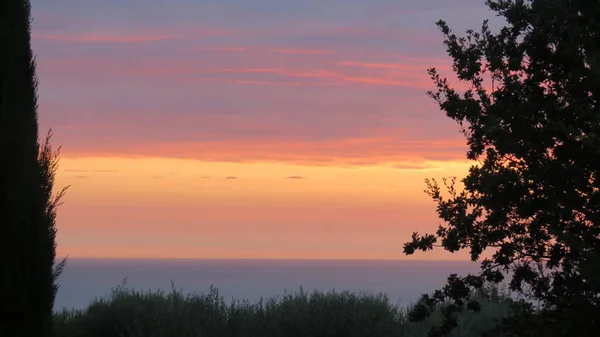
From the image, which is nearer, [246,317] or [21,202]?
[21,202]

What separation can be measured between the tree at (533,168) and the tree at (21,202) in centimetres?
465

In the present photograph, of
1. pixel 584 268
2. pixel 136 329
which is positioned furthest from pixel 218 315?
pixel 584 268

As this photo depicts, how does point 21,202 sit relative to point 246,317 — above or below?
above

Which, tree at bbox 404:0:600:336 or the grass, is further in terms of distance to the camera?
the grass

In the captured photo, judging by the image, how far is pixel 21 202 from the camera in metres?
8.86

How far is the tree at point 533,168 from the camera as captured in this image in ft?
27.2

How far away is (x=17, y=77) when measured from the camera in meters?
9.26

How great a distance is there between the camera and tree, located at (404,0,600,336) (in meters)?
8.28

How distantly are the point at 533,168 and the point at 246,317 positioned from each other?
7.00 m

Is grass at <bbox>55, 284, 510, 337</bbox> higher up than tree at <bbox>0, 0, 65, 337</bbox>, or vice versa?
tree at <bbox>0, 0, 65, 337</bbox>

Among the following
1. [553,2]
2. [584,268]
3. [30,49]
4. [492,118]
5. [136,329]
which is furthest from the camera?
[136,329]

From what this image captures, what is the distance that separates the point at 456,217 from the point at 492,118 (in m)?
1.80

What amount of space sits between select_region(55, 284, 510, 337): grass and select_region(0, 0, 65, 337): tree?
418 cm

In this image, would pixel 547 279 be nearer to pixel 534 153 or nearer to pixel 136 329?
pixel 534 153
